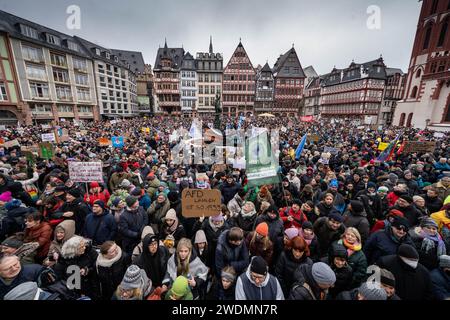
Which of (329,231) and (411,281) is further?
(329,231)

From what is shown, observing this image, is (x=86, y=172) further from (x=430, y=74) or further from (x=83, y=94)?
(x=430, y=74)

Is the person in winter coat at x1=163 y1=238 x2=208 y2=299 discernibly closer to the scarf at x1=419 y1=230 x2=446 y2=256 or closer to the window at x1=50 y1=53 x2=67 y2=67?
the scarf at x1=419 y1=230 x2=446 y2=256

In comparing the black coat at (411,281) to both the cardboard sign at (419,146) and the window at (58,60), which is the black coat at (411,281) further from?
the window at (58,60)

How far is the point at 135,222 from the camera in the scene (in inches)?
150

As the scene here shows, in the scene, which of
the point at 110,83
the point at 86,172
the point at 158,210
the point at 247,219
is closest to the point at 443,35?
the point at 247,219

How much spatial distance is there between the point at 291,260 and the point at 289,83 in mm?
54785

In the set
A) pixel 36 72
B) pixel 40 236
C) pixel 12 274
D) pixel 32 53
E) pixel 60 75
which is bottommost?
pixel 40 236

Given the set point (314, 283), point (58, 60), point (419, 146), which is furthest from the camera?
point (58, 60)

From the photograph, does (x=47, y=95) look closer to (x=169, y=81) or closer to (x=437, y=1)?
(x=169, y=81)

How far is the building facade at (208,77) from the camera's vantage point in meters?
47.4

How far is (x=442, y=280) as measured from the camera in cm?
254

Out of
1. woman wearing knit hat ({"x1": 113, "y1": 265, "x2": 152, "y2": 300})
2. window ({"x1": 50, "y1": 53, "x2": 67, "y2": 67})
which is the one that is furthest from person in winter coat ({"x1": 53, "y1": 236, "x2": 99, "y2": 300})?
window ({"x1": 50, "y1": 53, "x2": 67, "y2": 67})

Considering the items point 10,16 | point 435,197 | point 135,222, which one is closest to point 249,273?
point 135,222

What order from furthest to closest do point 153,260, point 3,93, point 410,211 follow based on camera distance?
point 3,93 → point 410,211 → point 153,260
